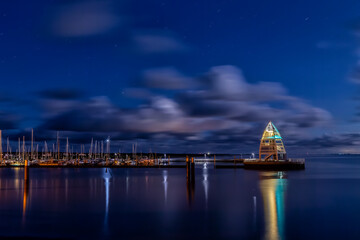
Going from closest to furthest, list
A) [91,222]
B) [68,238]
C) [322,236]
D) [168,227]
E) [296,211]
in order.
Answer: [68,238]
[322,236]
[168,227]
[91,222]
[296,211]

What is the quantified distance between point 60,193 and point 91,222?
2398 centimetres

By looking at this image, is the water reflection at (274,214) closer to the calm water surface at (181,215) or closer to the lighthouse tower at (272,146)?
the calm water surface at (181,215)

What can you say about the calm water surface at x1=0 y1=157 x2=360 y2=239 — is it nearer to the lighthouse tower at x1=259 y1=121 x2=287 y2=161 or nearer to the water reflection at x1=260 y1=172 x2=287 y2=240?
the water reflection at x1=260 y1=172 x2=287 y2=240

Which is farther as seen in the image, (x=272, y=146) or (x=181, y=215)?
(x=272, y=146)

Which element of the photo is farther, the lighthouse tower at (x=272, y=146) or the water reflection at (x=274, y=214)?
the lighthouse tower at (x=272, y=146)

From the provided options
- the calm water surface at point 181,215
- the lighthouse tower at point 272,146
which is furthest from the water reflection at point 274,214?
the lighthouse tower at point 272,146

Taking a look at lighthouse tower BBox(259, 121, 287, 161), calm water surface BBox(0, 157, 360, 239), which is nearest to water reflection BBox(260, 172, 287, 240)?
calm water surface BBox(0, 157, 360, 239)

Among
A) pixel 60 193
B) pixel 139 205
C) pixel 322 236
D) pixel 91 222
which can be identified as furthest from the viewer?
pixel 60 193

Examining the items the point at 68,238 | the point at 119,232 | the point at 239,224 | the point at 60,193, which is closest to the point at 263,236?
the point at 239,224

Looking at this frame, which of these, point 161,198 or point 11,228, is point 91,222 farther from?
point 161,198

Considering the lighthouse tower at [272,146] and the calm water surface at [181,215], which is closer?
the calm water surface at [181,215]

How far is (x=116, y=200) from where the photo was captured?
43500 millimetres

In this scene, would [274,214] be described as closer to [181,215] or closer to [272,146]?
[181,215]

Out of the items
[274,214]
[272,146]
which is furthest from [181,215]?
[272,146]
